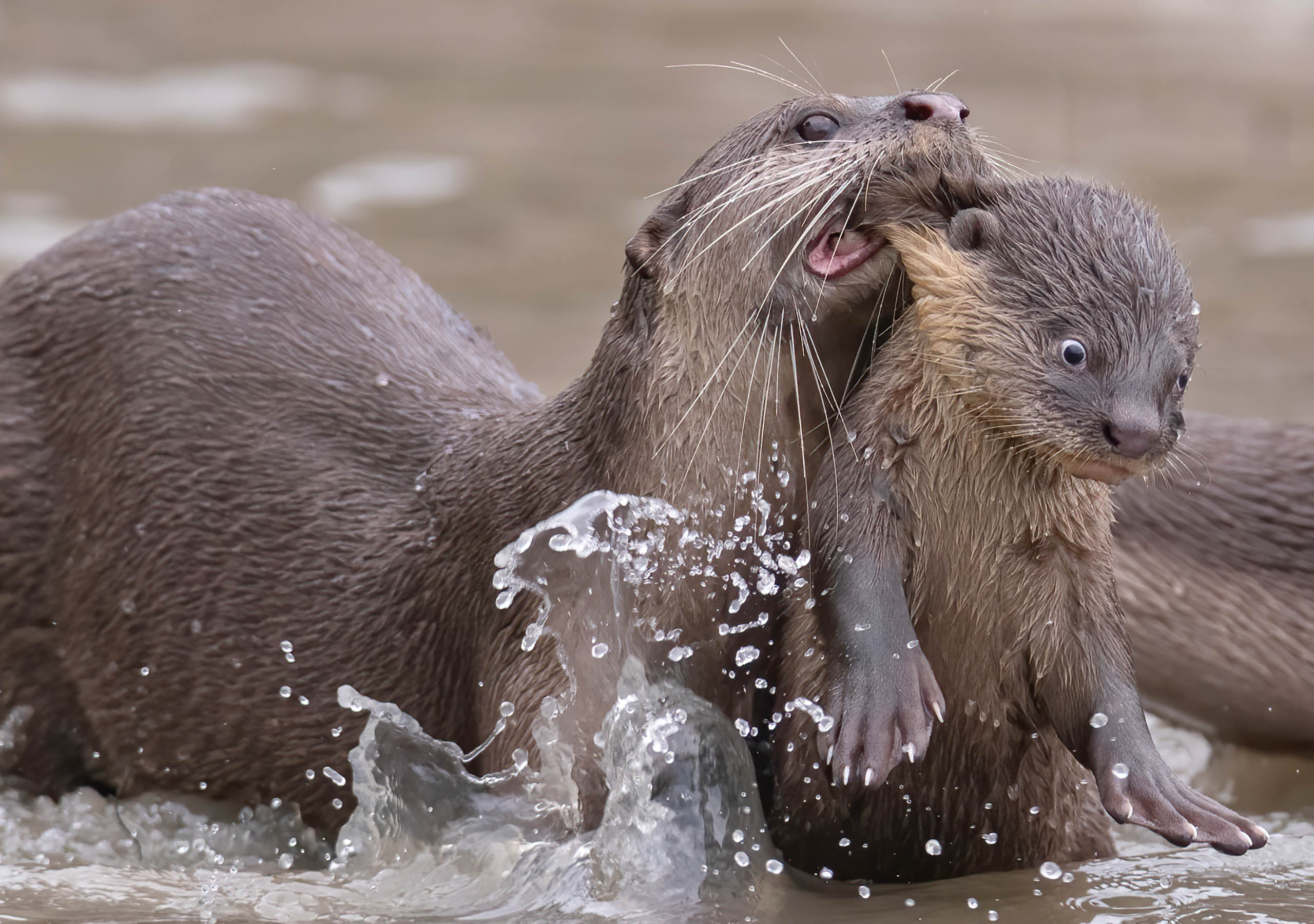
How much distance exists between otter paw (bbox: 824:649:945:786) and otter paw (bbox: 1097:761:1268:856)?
0.22 meters

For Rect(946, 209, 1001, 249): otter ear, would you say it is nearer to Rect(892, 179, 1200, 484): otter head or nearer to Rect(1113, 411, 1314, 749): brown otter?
Rect(892, 179, 1200, 484): otter head

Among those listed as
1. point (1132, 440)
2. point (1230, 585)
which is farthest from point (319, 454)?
point (1230, 585)

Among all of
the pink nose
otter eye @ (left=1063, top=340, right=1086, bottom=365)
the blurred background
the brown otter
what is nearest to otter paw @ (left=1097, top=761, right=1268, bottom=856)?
otter eye @ (left=1063, top=340, right=1086, bottom=365)

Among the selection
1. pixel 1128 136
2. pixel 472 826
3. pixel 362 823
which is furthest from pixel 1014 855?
pixel 1128 136

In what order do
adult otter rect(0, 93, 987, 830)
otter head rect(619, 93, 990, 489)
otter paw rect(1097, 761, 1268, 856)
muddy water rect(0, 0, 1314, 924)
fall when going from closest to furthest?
otter paw rect(1097, 761, 1268, 856) → otter head rect(619, 93, 990, 489) → adult otter rect(0, 93, 987, 830) → muddy water rect(0, 0, 1314, 924)

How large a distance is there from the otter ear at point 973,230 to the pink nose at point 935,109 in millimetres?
120

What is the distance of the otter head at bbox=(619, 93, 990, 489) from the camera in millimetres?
2562

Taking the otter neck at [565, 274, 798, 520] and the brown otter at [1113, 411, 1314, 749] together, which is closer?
the otter neck at [565, 274, 798, 520]

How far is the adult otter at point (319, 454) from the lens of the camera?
267 centimetres

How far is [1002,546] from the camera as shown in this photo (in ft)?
8.42

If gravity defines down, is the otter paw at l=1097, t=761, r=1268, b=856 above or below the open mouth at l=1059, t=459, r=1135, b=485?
below

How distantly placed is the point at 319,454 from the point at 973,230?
3.74 ft

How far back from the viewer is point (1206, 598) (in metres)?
3.74

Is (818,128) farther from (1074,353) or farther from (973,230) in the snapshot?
(1074,353)
